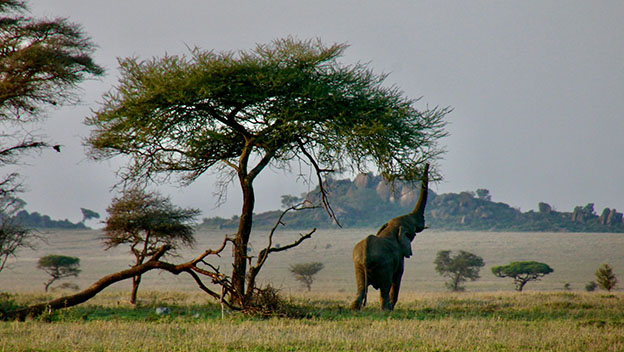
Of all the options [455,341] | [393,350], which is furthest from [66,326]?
[455,341]

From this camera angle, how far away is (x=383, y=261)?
1630 centimetres

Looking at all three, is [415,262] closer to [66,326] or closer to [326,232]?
[326,232]

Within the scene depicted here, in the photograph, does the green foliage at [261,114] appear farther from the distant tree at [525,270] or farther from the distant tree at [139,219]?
the distant tree at [525,270]

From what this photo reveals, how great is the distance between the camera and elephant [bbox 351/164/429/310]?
1623 centimetres

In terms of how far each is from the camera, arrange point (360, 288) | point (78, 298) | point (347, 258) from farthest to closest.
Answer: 1. point (347, 258)
2. point (360, 288)
3. point (78, 298)

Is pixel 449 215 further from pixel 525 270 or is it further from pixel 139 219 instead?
pixel 139 219

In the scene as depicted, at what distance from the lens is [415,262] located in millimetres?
78938

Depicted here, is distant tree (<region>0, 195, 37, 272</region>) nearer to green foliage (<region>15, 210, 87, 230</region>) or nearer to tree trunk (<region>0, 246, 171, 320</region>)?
tree trunk (<region>0, 246, 171, 320</region>)

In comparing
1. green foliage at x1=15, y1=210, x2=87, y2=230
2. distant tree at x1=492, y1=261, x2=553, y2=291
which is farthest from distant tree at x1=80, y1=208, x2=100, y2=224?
distant tree at x1=492, y1=261, x2=553, y2=291

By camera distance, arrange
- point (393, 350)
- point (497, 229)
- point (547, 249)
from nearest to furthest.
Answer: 1. point (393, 350)
2. point (547, 249)
3. point (497, 229)

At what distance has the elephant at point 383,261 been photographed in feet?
53.3

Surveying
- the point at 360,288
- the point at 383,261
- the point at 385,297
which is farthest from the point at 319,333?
the point at 385,297

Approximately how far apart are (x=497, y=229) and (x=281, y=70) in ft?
383

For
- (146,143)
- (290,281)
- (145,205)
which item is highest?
(146,143)
